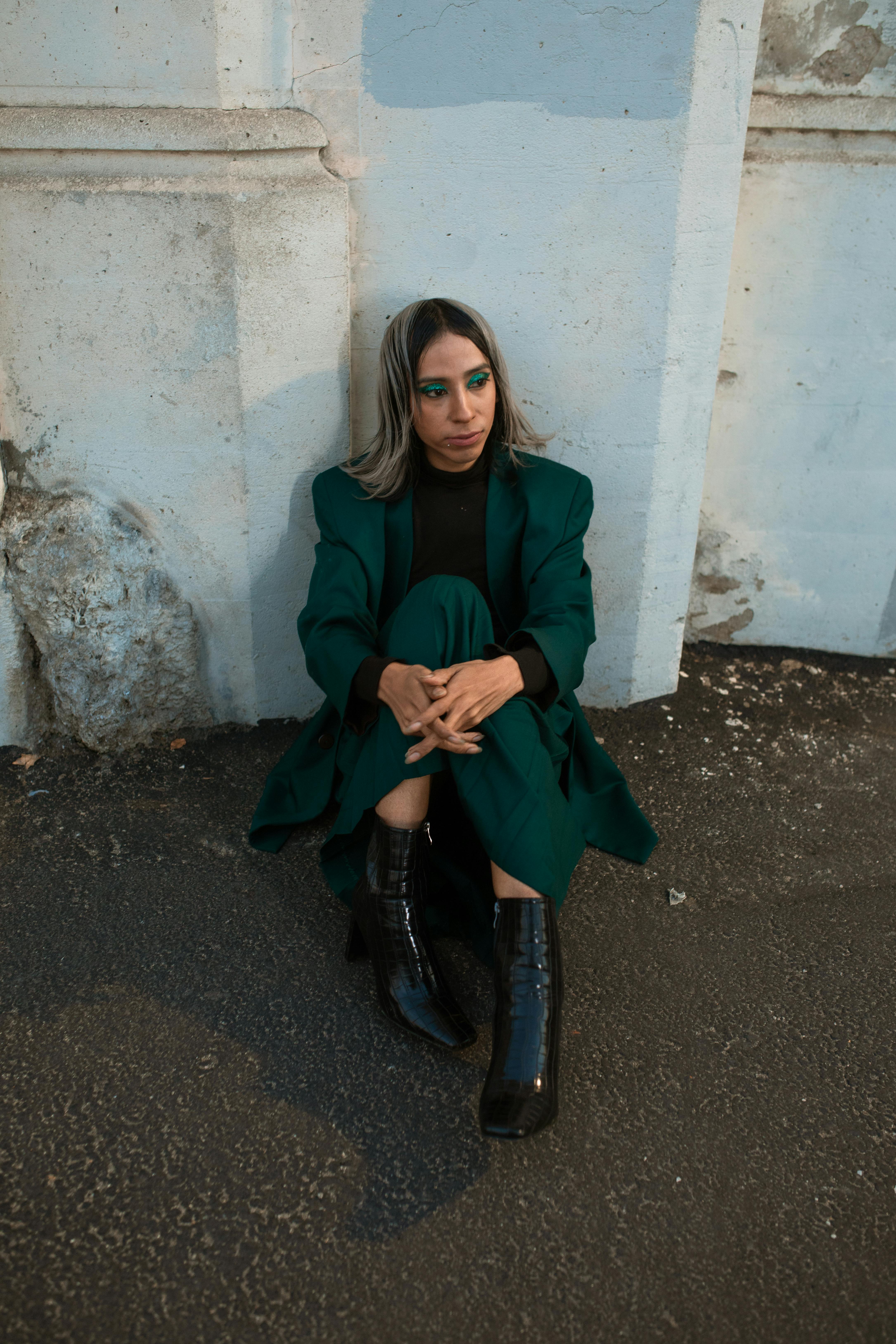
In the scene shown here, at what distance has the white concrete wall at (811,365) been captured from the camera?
312 cm

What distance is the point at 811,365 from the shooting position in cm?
340

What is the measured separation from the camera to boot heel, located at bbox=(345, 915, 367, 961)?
2.40m

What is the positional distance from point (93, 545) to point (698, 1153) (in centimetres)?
227

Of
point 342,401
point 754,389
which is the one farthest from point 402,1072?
point 754,389

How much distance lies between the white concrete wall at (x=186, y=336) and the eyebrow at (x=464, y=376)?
52 centimetres

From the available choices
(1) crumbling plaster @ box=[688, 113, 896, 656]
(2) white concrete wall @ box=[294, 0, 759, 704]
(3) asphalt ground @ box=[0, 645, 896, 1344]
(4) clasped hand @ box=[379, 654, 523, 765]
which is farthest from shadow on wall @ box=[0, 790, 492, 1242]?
(1) crumbling plaster @ box=[688, 113, 896, 656]

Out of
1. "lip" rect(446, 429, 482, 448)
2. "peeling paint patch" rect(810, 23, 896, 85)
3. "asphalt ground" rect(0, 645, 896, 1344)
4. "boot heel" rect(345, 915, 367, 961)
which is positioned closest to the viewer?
"asphalt ground" rect(0, 645, 896, 1344)

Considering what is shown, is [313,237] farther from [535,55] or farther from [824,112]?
[824,112]

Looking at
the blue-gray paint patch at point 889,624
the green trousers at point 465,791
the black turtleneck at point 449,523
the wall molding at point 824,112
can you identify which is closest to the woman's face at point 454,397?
the black turtleneck at point 449,523

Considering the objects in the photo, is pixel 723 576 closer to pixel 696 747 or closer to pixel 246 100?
pixel 696 747

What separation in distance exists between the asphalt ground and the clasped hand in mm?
618

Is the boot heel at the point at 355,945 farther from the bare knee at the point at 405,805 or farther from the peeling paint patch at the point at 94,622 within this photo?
the peeling paint patch at the point at 94,622

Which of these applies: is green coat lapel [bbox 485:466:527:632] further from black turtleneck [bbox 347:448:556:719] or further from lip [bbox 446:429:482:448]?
lip [bbox 446:429:482:448]

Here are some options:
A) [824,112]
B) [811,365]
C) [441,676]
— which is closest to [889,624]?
A: [811,365]
